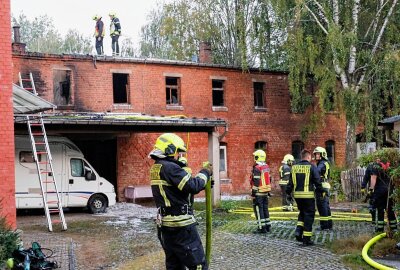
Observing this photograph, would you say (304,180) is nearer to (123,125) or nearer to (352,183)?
(123,125)

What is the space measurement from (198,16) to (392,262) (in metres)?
32.5

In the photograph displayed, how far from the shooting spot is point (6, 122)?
408 inches

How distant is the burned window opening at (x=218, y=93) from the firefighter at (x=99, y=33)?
19.0ft

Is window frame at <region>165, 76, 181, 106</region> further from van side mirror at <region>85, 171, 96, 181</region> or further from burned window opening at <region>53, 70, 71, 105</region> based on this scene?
van side mirror at <region>85, 171, 96, 181</region>

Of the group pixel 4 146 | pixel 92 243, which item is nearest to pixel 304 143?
pixel 92 243

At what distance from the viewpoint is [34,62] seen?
2230 centimetres

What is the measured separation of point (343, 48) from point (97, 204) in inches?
459

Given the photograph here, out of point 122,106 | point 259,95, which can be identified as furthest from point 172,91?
point 259,95

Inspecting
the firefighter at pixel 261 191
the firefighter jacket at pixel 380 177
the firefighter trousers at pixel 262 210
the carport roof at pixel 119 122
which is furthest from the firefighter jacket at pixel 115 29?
the firefighter jacket at pixel 380 177

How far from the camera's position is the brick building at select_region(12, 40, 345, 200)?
23.0 metres

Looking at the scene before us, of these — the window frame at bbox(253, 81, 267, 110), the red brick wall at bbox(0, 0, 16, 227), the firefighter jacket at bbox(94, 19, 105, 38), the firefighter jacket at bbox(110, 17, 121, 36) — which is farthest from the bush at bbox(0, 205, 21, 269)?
the window frame at bbox(253, 81, 267, 110)

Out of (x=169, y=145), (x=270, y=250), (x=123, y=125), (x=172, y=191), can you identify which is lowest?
(x=270, y=250)

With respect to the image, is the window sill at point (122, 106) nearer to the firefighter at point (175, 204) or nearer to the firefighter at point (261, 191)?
the firefighter at point (261, 191)

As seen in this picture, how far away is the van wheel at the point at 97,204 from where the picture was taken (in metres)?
18.8
